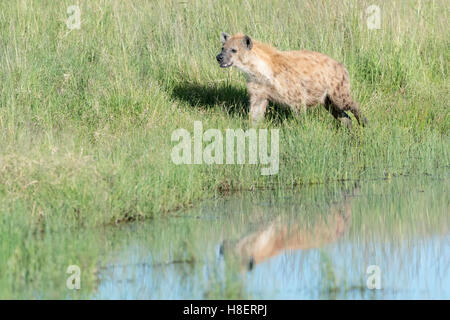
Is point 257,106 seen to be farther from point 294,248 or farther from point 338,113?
point 294,248

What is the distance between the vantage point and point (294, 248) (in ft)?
18.2

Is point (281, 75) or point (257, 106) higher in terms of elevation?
point (281, 75)

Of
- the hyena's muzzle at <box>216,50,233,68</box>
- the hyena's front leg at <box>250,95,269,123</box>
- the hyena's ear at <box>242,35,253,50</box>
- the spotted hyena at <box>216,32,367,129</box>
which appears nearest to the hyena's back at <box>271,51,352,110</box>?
the spotted hyena at <box>216,32,367,129</box>

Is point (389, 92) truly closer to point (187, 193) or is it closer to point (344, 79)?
point (344, 79)

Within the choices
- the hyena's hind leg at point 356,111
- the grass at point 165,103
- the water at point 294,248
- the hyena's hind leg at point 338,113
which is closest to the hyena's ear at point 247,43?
the grass at point 165,103

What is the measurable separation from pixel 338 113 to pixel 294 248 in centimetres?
368

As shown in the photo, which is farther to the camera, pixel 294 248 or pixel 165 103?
pixel 165 103

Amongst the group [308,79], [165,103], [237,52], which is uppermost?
[237,52]

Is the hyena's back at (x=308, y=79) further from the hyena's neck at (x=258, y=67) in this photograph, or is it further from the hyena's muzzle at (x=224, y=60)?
the hyena's muzzle at (x=224, y=60)

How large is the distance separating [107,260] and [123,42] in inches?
194

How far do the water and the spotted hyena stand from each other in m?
1.58

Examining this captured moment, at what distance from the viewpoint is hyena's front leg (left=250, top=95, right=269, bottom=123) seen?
8.62 m

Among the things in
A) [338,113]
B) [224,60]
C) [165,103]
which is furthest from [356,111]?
[165,103]

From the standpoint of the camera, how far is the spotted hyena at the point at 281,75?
858cm
